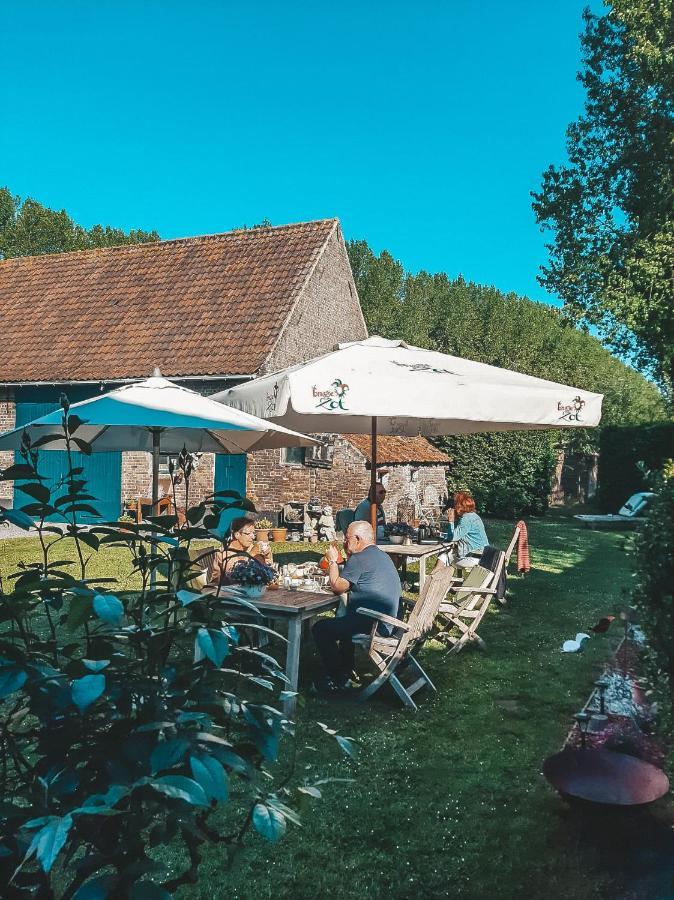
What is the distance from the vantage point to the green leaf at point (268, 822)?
1695 millimetres

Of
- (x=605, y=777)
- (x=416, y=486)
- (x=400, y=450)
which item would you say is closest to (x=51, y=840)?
(x=605, y=777)

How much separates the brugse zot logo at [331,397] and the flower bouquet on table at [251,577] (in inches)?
59.3

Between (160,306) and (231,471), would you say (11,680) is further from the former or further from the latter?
(160,306)

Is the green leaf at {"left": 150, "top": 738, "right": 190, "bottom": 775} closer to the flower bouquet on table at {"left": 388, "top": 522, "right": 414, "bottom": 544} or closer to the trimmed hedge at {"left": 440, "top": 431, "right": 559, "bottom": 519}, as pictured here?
the flower bouquet on table at {"left": 388, "top": 522, "right": 414, "bottom": 544}

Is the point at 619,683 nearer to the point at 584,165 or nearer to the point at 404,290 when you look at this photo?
the point at 584,165

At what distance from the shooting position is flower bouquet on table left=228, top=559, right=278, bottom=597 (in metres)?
6.14

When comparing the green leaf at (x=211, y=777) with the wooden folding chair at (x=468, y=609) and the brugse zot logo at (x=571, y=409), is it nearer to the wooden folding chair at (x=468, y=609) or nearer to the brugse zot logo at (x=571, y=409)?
the wooden folding chair at (x=468, y=609)

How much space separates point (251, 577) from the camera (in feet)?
20.2

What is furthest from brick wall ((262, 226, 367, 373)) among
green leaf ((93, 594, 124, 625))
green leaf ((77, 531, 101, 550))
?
A: green leaf ((93, 594, 124, 625))

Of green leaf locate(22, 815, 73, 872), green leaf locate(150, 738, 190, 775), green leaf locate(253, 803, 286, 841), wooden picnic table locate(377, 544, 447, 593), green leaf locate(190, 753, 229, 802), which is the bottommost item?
wooden picnic table locate(377, 544, 447, 593)

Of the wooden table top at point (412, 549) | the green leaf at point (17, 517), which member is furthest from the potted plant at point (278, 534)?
the green leaf at point (17, 517)

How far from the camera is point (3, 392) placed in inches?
826

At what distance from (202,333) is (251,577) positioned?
47.3 ft

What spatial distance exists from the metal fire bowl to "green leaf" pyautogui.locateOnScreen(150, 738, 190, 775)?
9.63ft
